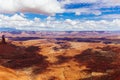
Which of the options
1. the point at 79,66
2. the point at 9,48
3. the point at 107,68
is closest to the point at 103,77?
the point at 107,68

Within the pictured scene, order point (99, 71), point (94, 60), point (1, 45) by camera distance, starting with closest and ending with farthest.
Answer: point (99, 71) → point (94, 60) → point (1, 45)

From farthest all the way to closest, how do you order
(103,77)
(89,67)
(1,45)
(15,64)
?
(1,45)
(15,64)
(89,67)
(103,77)

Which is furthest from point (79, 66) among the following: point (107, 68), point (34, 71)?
point (34, 71)

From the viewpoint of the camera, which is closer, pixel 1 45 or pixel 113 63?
pixel 113 63

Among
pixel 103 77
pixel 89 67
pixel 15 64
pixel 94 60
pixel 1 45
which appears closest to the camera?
pixel 103 77

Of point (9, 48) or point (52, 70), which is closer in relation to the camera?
point (52, 70)

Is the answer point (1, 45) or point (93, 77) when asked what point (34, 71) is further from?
point (1, 45)

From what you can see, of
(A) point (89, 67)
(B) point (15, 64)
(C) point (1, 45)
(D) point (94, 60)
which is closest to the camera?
(A) point (89, 67)

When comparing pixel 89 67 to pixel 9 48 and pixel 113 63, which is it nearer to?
pixel 113 63
